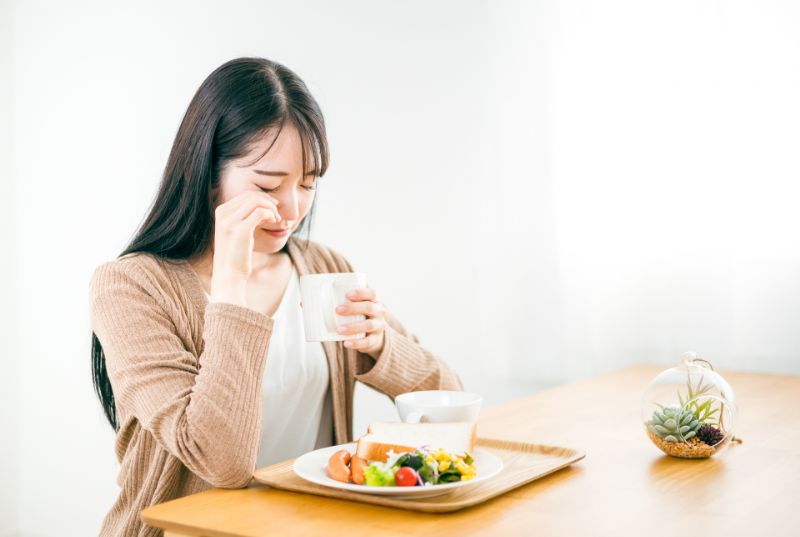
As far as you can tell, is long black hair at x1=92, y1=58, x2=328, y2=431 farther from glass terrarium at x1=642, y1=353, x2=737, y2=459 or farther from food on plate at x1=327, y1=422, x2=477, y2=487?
glass terrarium at x1=642, y1=353, x2=737, y2=459

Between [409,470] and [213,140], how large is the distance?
61 centimetres

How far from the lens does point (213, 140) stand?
1293 mm

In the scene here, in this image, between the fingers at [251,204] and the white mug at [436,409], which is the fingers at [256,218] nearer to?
the fingers at [251,204]

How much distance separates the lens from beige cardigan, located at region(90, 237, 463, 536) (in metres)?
1.09

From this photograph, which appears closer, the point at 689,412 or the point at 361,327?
the point at 689,412

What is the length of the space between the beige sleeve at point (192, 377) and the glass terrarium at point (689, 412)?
1.71 feet

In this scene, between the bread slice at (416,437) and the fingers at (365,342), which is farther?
the fingers at (365,342)

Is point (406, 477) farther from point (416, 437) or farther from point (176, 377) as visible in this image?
point (176, 377)

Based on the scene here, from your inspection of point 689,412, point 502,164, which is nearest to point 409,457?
point 689,412

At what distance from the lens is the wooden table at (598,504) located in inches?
34.0

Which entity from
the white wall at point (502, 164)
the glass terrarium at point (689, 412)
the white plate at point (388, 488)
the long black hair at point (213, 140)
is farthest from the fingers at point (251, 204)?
the white wall at point (502, 164)

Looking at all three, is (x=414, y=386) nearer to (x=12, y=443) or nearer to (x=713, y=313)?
(x=713, y=313)

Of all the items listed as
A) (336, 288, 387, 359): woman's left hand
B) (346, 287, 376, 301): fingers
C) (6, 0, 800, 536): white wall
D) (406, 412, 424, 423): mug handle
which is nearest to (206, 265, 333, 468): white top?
(336, 288, 387, 359): woman's left hand

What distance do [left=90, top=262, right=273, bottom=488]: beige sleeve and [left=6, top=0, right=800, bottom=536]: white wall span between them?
1079mm
